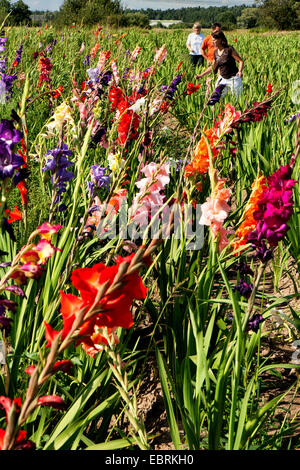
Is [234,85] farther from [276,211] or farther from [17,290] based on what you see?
[17,290]

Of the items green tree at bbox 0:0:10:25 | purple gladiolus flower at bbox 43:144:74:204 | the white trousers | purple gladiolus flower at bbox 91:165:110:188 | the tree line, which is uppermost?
the tree line

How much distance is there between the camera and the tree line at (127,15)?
16.4 m

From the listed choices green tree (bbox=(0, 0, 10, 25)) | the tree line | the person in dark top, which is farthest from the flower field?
green tree (bbox=(0, 0, 10, 25))

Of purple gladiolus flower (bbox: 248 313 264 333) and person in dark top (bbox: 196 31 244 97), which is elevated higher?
person in dark top (bbox: 196 31 244 97)

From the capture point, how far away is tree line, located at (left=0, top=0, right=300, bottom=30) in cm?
1636

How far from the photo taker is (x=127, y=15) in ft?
99.1

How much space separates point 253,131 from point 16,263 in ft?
8.92

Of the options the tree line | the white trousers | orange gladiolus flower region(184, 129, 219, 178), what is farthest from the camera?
the tree line

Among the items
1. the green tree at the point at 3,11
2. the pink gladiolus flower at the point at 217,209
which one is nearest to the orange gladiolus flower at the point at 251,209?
the pink gladiolus flower at the point at 217,209

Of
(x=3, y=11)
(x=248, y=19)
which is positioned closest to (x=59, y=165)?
(x=3, y=11)

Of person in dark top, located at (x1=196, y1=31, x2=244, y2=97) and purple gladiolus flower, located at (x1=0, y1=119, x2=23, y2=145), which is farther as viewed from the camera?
person in dark top, located at (x1=196, y1=31, x2=244, y2=97)

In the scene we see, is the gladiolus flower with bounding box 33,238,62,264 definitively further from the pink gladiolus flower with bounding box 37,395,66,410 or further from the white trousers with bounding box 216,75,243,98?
the white trousers with bounding box 216,75,243,98

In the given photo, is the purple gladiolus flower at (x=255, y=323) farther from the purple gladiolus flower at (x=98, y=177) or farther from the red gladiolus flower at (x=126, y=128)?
the red gladiolus flower at (x=126, y=128)

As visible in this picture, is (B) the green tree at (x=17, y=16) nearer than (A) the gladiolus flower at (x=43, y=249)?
No
